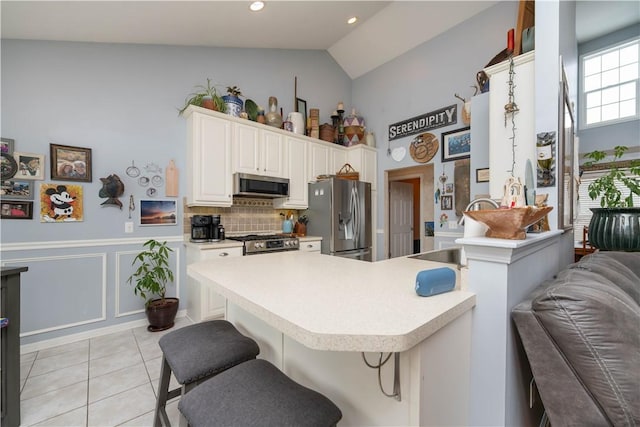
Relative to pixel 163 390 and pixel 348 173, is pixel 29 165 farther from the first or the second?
pixel 348 173

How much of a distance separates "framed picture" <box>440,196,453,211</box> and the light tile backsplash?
206cm

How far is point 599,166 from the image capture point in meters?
3.65

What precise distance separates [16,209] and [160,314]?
1.47 m

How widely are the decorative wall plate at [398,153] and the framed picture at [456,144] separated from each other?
0.63 m

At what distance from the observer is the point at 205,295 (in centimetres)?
280

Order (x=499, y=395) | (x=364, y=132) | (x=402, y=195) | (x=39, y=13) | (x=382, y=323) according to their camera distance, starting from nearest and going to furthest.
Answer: (x=382, y=323) → (x=499, y=395) → (x=39, y=13) → (x=364, y=132) → (x=402, y=195)

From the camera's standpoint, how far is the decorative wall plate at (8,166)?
220cm

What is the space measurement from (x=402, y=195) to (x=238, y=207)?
9.53 ft

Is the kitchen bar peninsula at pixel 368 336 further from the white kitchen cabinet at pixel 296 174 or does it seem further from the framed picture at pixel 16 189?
the white kitchen cabinet at pixel 296 174

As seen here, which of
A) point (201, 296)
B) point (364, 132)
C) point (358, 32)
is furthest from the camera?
point (364, 132)

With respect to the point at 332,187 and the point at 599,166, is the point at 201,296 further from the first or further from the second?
the point at 599,166

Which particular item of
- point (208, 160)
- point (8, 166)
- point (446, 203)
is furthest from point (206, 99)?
point (446, 203)

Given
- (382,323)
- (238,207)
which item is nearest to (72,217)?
(238,207)

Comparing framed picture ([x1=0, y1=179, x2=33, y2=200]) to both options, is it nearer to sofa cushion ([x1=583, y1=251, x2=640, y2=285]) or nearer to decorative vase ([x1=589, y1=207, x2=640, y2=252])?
sofa cushion ([x1=583, y1=251, x2=640, y2=285])
